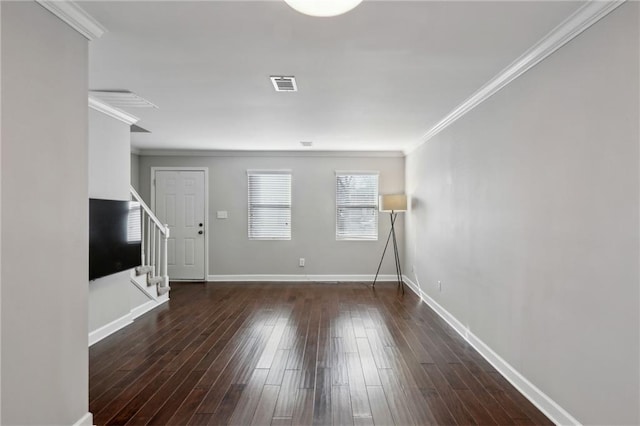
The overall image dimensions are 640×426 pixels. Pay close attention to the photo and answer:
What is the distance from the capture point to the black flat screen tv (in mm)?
3379

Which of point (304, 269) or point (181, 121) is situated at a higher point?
point (181, 121)

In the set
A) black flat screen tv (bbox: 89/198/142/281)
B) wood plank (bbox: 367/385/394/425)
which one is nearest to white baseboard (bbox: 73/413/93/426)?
black flat screen tv (bbox: 89/198/142/281)

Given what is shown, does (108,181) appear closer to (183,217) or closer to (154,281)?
(154,281)

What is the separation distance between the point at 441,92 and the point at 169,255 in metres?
5.64

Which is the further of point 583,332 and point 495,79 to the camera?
point 495,79

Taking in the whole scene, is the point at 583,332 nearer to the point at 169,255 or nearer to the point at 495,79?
the point at 495,79

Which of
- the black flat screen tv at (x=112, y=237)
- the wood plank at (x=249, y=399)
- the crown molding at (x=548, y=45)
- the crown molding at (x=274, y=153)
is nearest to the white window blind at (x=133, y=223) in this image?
the black flat screen tv at (x=112, y=237)

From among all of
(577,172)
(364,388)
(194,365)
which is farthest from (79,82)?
(577,172)

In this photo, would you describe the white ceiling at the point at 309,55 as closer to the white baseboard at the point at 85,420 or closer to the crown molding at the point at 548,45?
the crown molding at the point at 548,45

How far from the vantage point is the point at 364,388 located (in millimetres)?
2602

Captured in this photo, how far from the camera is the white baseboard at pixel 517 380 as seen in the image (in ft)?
7.11

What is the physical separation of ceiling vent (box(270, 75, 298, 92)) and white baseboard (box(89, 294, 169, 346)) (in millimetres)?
3084

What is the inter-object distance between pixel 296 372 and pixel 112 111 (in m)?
3.40

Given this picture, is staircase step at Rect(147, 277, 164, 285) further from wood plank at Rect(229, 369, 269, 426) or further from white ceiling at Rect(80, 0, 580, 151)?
wood plank at Rect(229, 369, 269, 426)
